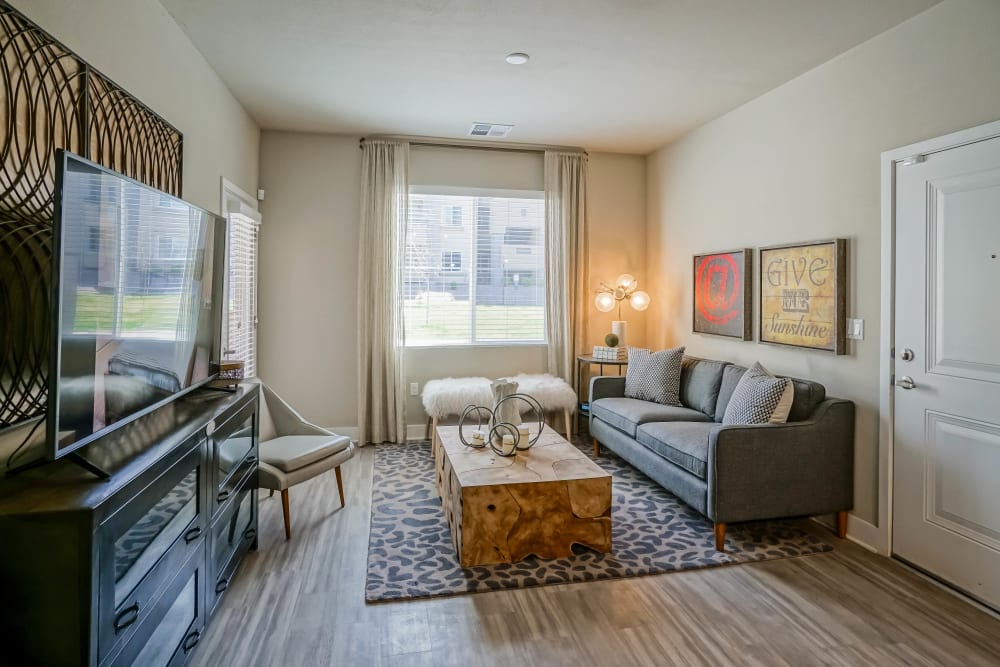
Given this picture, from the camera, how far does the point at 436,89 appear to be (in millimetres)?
3779

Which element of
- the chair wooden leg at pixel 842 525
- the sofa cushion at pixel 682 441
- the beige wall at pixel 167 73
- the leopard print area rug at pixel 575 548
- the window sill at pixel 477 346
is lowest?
the leopard print area rug at pixel 575 548

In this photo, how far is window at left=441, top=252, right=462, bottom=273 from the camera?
511cm

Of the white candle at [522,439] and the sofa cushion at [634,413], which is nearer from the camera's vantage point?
the white candle at [522,439]

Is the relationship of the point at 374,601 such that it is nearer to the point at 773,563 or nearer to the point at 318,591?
the point at 318,591

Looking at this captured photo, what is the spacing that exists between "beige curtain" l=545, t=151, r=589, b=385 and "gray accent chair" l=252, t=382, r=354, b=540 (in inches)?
96.2

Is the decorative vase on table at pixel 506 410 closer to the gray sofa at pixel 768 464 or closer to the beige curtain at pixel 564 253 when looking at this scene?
the gray sofa at pixel 768 464

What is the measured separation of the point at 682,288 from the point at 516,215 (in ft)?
5.50

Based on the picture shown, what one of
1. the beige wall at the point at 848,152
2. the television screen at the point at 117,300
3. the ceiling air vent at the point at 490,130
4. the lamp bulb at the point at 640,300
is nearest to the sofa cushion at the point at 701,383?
the beige wall at the point at 848,152

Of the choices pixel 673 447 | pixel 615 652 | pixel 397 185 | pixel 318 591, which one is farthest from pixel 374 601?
pixel 397 185

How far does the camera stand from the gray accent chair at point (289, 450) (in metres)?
2.92

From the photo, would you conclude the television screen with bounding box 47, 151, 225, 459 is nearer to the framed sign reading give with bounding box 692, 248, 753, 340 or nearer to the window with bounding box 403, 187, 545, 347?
the window with bounding box 403, 187, 545, 347

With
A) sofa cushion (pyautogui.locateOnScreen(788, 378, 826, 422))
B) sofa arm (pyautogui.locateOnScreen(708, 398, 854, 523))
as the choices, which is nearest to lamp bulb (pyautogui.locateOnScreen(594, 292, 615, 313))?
sofa cushion (pyautogui.locateOnScreen(788, 378, 826, 422))

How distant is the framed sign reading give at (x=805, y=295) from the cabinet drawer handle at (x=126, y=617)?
342 cm

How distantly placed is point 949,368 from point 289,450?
132 inches
